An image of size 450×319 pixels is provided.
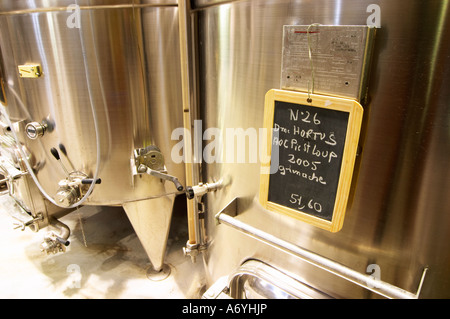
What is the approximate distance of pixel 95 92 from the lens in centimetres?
120

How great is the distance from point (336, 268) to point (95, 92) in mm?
1033

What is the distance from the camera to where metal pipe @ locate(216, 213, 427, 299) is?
62 cm

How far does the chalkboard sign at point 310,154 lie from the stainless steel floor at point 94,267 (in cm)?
107

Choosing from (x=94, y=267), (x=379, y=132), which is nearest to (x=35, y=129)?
(x=94, y=267)

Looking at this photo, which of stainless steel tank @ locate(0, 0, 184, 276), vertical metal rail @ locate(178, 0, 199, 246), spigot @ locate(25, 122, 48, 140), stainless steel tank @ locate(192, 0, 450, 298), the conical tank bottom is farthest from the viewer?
the conical tank bottom

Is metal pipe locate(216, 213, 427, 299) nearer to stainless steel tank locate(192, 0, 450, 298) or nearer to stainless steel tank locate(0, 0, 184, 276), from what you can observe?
stainless steel tank locate(192, 0, 450, 298)

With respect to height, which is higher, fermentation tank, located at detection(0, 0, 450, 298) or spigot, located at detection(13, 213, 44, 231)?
fermentation tank, located at detection(0, 0, 450, 298)

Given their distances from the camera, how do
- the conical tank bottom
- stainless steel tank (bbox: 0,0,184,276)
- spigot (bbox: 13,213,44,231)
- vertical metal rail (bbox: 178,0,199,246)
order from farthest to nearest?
spigot (bbox: 13,213,44,231)
the conical tank bottom
stainless steel tank (bbox: 0,0,184,276)
vertical metal rail (bbox: 178,0,199,246)

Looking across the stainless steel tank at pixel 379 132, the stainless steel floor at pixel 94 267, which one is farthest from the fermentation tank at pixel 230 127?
the stainless steel floor at pixel 94 267

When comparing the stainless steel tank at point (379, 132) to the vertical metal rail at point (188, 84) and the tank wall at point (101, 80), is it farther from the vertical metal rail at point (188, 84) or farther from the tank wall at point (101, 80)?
the tank wall at point (101, 80)

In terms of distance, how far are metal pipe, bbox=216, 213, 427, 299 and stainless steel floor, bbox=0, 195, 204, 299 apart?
95 cm

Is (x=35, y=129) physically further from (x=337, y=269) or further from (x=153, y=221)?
(x=337, y=269)

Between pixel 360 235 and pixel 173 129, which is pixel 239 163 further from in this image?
pixel 173 129

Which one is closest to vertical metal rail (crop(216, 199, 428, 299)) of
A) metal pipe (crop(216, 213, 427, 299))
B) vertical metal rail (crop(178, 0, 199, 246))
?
metal pipe (crop(216, 213, 427, 299))
